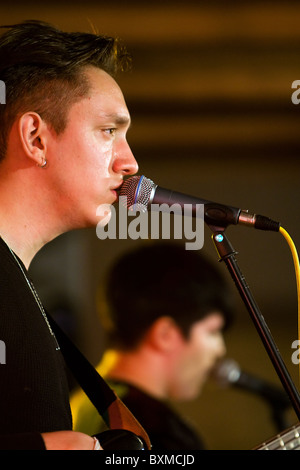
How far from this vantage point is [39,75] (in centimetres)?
185

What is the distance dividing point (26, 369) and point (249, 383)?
6.31 ft

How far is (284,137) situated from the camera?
17.7ft

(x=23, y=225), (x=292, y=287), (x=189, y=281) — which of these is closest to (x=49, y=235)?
(x=23, y=225)

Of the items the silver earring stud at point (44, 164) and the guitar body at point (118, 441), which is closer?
the guitar body at point (118, 441)

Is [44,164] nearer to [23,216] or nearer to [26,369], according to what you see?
[23,216]

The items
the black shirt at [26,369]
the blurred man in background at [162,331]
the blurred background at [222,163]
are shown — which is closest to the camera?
the black shirt at [26,369]

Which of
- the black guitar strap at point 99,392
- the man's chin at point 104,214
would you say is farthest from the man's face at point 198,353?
the man's chin at point 104,214

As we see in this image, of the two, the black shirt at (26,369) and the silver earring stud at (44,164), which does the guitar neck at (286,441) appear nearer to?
the black shirt at (26,369)

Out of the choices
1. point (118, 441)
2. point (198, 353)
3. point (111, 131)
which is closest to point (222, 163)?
point (198, 353)

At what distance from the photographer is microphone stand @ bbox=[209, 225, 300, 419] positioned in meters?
1.57

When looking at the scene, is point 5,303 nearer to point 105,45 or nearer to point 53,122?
point 53,122

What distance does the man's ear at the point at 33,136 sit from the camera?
1777 mm

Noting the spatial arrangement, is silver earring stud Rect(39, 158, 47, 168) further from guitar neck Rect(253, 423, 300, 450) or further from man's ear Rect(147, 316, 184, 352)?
man's ear Rect(147, 316, 184, 352)
